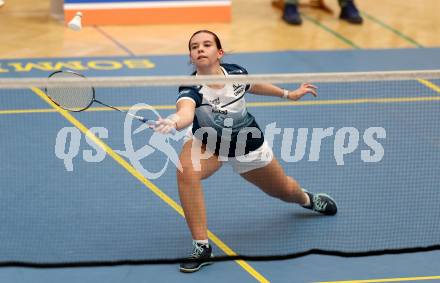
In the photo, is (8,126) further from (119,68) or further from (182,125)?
(182,125)

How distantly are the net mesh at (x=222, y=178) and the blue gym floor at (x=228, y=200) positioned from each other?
0.02 m

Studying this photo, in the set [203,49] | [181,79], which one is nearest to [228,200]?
[203,49]

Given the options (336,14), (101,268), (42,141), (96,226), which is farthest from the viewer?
(336,14)

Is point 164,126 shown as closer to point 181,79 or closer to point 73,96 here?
point 181,79

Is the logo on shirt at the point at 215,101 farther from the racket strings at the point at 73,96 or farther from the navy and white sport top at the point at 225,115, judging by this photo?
the racket strings at the point at 73,96

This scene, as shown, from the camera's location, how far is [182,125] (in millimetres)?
6051

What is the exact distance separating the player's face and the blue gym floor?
147cm

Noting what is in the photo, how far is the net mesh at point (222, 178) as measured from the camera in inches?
273

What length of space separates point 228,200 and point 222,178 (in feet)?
1.41

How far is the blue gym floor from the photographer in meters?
6.71

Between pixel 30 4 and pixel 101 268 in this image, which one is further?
pixel 30 4

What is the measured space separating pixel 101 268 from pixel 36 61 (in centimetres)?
499

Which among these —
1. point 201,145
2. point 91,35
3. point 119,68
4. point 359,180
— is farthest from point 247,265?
point 91,35

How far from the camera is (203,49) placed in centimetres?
656
